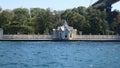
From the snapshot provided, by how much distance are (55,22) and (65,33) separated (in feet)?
20.5

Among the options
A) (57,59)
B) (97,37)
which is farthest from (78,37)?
(57,59)

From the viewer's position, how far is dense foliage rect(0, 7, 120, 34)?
98188 mm

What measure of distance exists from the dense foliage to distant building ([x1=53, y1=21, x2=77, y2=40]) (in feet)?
6.62

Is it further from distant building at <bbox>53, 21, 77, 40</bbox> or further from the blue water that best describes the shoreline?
the blue water

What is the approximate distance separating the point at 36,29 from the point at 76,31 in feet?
30.5

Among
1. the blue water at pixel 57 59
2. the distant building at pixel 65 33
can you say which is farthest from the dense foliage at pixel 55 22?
the blue water at pixel 57 59

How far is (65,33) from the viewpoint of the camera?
325 ft

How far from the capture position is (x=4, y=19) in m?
101

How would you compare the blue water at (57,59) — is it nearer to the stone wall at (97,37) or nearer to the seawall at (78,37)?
the seawall at (78,37)

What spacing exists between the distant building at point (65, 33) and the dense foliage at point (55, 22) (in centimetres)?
202

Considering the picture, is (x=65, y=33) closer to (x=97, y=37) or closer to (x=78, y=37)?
(x=78, y=37)

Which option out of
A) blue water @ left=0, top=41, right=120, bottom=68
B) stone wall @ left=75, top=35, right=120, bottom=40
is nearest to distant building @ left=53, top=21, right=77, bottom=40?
stone wall @ left=75, top=35, right=120, bottom=40

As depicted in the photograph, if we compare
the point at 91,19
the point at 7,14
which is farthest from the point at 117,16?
the point at 7,14

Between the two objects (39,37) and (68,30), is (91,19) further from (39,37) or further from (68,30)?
(39,37)
